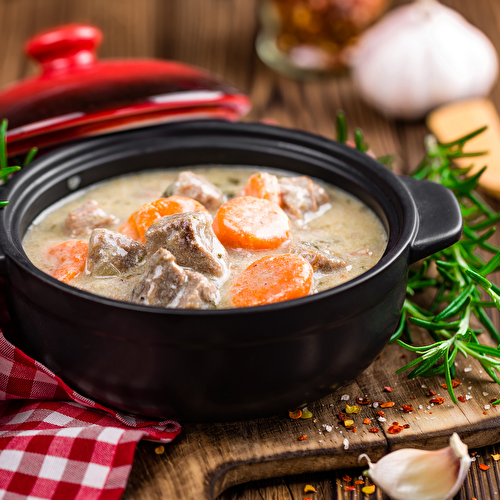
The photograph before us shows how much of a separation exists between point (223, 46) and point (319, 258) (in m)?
3.36

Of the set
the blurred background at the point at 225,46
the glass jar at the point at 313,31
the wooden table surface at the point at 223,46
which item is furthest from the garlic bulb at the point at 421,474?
the glass jar at the point at 313,31

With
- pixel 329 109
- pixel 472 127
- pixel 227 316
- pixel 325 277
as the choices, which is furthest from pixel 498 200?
pixel 227 316

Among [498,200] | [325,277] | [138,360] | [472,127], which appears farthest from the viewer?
Answer: [472,127]

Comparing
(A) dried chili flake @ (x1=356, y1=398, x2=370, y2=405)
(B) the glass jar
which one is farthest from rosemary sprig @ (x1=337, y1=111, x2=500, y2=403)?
(B) the glass jar

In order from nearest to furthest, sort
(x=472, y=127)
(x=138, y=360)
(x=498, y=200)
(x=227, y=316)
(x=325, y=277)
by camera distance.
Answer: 1. (x=227, y=316)
2. (x=138, y=360)
3. (x=325, y=277)
4. (x=498, y=200)
5. (x=472, y=127)

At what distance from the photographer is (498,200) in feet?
11.0

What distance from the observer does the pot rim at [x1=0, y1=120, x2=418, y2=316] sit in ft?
5.43

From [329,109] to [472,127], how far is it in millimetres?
933

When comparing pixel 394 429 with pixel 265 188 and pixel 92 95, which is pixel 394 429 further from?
pixel 92 95

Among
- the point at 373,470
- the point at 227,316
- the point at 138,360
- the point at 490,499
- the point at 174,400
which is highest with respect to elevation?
the point at 227,316

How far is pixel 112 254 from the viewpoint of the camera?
6.64 feet

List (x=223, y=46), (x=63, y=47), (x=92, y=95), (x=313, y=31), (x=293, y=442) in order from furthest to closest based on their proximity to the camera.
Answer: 1. (x=223, y=46)
2. (x=313, y=31)
3. (x=63, y=47)
4. (x=92, y=95)
5. (x=293, y=442)

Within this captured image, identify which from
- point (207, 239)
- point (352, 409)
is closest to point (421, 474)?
point (352, 409)

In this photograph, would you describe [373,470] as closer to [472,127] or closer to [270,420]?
[270,420]
